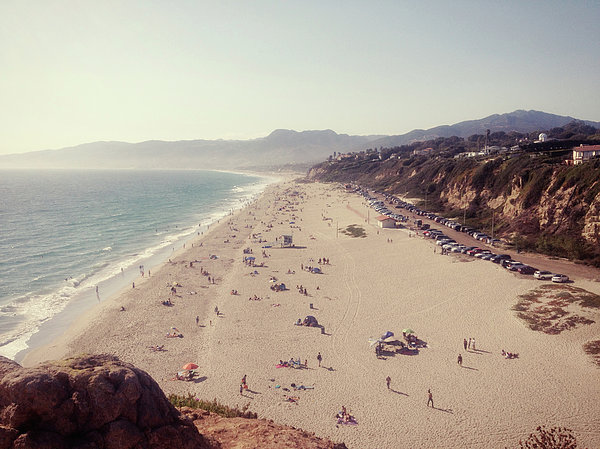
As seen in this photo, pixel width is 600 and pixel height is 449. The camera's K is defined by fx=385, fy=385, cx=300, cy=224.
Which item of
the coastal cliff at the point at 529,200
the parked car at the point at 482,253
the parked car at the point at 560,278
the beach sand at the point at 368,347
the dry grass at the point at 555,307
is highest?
the coastal cliff at the point at 529,200

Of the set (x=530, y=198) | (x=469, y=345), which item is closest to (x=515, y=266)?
(x=530, y=198)

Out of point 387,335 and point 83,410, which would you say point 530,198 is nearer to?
point 387,335

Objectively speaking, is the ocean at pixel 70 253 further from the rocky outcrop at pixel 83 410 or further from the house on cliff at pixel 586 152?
the house on cliff at pixel 586 152

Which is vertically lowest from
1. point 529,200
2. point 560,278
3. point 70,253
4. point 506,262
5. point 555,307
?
point 555,307

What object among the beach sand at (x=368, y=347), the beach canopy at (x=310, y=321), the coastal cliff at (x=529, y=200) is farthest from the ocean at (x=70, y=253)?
the coastal cliff at (x=529, y=200)

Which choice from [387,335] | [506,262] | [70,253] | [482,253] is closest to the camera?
[387,335]

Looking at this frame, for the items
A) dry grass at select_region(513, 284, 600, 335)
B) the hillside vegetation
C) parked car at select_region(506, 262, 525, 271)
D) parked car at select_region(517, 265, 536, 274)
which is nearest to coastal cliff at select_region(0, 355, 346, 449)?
dry grass at select_region(513, 284, 600, 335)
